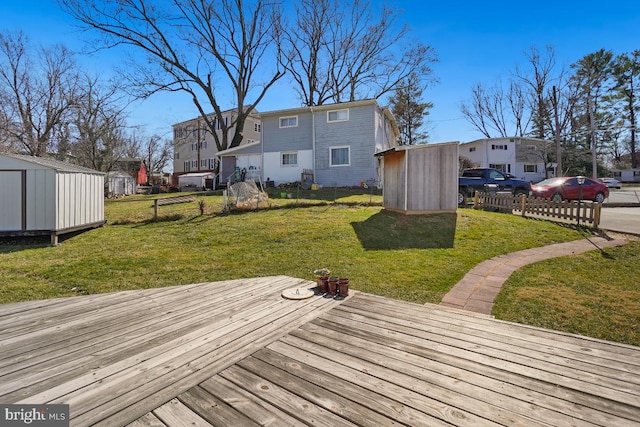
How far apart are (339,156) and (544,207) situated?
11808mm

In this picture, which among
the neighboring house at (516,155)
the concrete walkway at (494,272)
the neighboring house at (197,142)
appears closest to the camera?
the concrete walkway at (494,272)

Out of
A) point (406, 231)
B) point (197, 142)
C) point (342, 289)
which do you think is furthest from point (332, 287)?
point (197, 142)

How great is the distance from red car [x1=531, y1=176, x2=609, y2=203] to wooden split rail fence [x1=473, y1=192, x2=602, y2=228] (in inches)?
111

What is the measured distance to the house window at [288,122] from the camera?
2091 centimetres

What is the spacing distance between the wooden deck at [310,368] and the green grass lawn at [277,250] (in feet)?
6.39

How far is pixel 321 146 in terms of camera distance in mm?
20141

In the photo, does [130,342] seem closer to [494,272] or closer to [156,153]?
[494,272]

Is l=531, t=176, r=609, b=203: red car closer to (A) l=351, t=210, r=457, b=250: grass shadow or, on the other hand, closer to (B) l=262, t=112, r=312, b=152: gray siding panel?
(A) l=351, t=210, r=457, b=250: grass shadow

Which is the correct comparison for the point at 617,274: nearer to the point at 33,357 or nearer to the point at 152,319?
the point at 152,319

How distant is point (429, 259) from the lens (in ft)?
21.8

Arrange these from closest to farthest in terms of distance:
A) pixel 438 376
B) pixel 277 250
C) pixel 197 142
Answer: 1. pixel 438 376
2. pixel 277 250
3. pixel 197 142

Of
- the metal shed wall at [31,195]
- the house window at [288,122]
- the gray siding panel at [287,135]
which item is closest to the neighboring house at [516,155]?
the gray siding panel at [287,135]

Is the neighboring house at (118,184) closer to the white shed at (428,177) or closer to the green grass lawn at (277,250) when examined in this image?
the green grass lawn at (277,250)

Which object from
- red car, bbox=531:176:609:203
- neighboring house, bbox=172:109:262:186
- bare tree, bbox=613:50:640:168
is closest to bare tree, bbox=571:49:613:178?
bare tree, bbox=613:50:640:168
